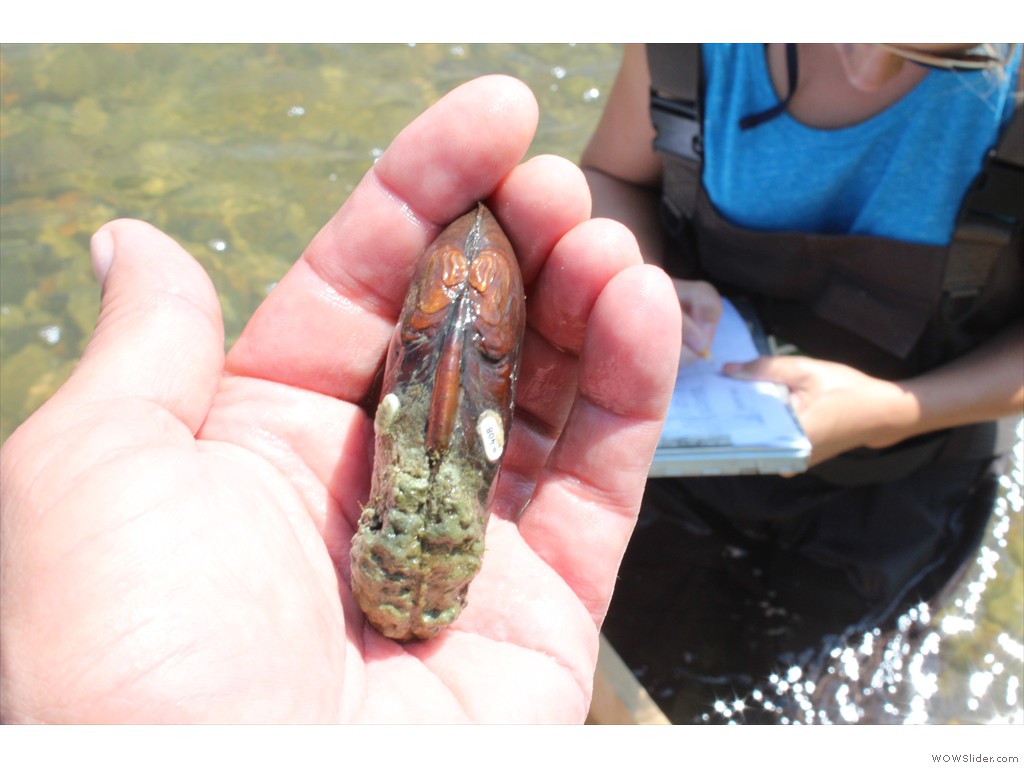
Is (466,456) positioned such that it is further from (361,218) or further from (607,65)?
(607,65)

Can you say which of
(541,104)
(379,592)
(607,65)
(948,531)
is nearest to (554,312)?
(379,592)

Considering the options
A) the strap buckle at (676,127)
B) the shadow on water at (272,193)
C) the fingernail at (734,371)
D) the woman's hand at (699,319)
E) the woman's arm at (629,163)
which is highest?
the strap buckle at (676,127)

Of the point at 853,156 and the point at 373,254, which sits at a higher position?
the point at 853,156

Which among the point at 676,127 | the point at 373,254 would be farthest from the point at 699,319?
the point at 373,254

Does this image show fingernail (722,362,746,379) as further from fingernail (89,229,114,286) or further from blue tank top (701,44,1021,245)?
fingernail (89,229,114,286)

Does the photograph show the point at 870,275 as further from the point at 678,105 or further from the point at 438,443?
the point at 438,443

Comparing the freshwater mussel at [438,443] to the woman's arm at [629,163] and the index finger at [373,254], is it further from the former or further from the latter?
the woman's arm at [629,163]

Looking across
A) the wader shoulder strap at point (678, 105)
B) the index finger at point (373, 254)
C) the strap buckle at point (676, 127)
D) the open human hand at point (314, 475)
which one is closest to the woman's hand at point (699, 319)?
the wader shoulder strap at point (678, 105)
